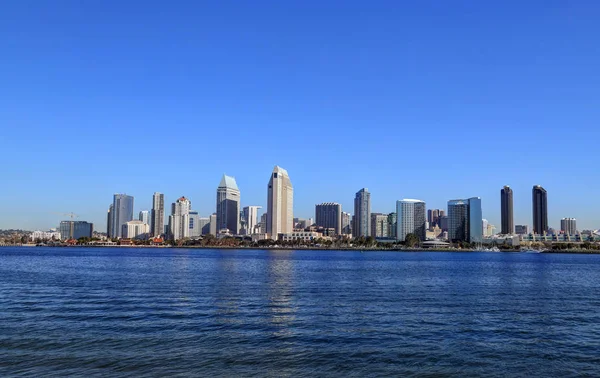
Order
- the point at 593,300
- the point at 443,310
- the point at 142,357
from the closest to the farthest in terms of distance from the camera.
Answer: the point at 142,357 < the point at 443,310 < the point at 593,300

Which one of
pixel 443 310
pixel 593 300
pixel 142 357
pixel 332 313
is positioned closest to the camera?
pixel 142 357

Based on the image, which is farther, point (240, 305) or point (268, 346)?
point (240, 305)

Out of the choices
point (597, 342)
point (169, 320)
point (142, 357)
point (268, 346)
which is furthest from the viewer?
point (169, 320)

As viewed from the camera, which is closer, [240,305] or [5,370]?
[5,370]

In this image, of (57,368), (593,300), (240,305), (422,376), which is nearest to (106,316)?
(240,305)

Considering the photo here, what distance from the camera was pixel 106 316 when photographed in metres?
30.9

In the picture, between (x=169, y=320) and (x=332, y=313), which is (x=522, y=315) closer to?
(x=332, y=313)

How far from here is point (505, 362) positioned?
21859 millimetres

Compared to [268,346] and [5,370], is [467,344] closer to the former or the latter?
[268,346]

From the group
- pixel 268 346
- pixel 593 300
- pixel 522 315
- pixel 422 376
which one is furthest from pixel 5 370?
pixel 593 300

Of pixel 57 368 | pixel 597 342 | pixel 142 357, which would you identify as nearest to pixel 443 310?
pixel 597 342

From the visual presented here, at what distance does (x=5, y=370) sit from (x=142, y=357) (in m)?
4.79

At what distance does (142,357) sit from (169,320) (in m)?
8.17

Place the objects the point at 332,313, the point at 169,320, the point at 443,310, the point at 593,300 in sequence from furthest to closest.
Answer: the point at 593,300 < the point at 443,310 < the point at 332,313 < the point at 169,320
